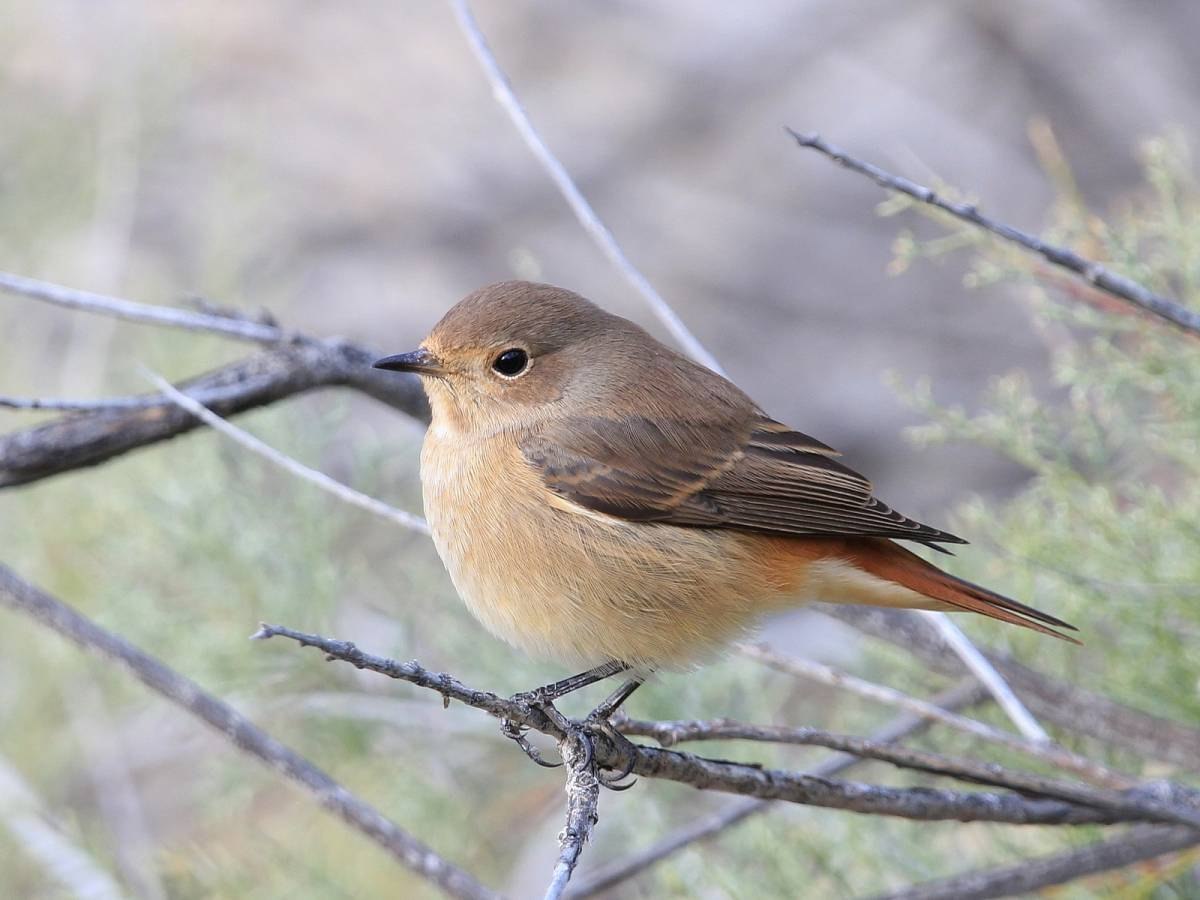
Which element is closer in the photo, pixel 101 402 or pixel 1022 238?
pixel 1022 238

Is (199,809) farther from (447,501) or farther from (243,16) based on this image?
(243,16)

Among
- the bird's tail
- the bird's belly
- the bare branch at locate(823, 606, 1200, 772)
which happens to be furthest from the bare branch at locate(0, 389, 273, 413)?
the bare branch at locate(823, 606, 1200, 772)

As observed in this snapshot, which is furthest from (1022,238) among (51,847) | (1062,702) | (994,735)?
(51,847)

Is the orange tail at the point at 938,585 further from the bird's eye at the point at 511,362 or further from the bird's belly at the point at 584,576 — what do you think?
the bird's eye at the point at 511,362

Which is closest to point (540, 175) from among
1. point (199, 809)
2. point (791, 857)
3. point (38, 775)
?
point (199, 809)

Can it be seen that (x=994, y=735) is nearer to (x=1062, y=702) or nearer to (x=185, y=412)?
(x=1062, y=702)

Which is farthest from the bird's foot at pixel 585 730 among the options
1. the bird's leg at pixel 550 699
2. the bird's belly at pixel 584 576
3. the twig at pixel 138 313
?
the twig at pixel 138 313

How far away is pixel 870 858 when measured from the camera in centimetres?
346

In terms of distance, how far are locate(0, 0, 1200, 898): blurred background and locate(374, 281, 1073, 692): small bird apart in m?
0.31

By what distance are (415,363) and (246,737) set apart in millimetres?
831

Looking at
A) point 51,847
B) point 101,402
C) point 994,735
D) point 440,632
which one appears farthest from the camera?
point 440,632

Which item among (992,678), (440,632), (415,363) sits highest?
(440,632)

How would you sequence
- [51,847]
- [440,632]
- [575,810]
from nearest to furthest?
[575,810], [51,847], [440,632]

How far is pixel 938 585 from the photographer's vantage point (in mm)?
2799
